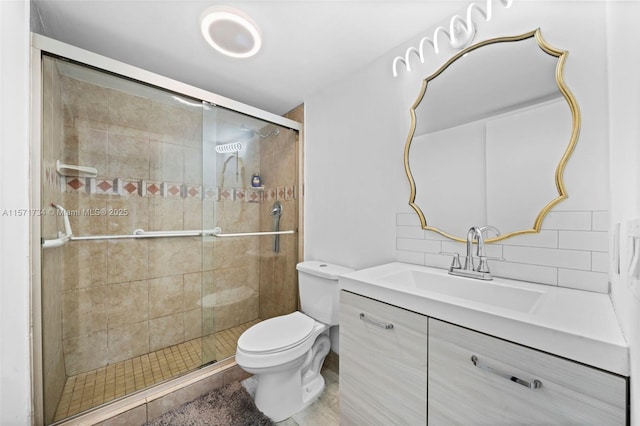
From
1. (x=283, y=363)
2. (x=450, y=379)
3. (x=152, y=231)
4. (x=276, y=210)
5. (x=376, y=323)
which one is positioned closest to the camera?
(x=450, y=379)

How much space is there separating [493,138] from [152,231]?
228cm

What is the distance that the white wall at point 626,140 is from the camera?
1.54 feet

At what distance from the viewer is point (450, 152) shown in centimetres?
129

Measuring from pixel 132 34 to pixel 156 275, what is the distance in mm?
1618

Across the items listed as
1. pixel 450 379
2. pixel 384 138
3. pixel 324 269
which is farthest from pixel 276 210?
pixel 450 379

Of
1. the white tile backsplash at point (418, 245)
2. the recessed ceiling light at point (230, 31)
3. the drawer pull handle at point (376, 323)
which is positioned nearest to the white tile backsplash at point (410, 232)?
the white tile backsplash at point (418, 245)

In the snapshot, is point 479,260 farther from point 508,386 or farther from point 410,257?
point 508,386

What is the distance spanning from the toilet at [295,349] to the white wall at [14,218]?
0.84m

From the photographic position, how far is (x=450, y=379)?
794 mm

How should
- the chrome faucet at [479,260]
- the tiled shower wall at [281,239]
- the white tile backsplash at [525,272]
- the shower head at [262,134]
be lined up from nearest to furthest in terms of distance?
the white tile backsplash at [525,272] → the chrome faucet at [479,260] → the shower head at [262,134] → the tiled shower wall at [281,239]

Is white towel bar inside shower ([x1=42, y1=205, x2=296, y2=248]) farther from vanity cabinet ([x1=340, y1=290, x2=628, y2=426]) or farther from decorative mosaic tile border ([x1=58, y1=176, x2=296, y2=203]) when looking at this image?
vanity cabinet ([x1=340, y1=290, x2=628, y2=426])

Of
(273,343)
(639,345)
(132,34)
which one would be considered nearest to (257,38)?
(132,34)

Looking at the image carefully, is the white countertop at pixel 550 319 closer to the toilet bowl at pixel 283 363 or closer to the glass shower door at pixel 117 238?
the toilet bowl at pixel 283 363

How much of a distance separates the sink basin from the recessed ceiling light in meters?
1.49
